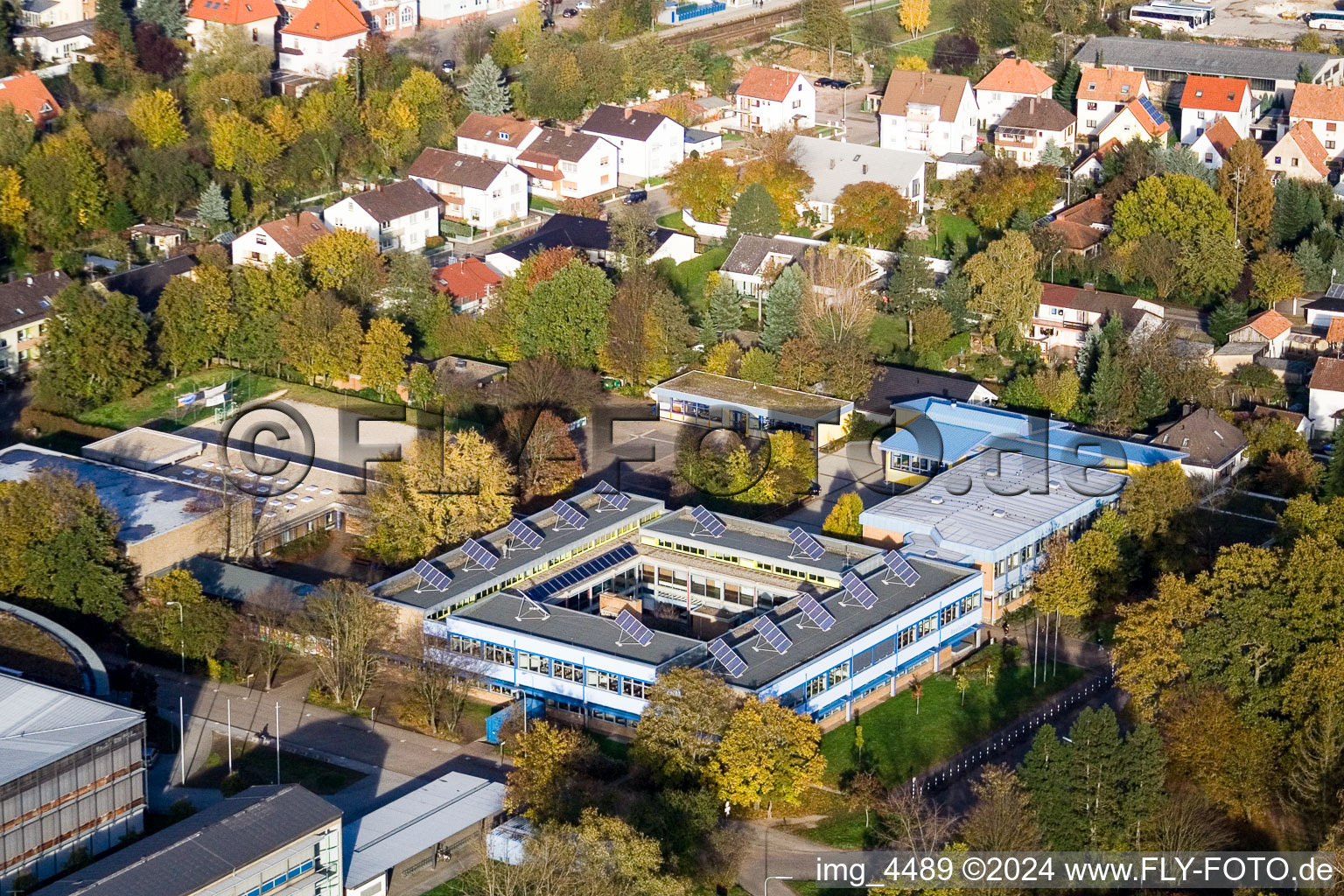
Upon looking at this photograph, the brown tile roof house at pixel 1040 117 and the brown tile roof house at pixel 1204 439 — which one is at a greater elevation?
the brown tile roof house at pixel 1040 117

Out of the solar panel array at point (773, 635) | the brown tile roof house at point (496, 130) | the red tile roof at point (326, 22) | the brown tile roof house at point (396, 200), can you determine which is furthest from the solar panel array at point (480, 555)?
the red tile roof at point (326, 22)

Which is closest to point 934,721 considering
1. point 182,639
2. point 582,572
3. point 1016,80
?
point 582,572

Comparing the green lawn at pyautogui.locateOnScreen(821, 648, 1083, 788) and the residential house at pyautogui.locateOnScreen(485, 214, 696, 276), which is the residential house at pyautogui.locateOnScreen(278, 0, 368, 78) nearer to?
the residential house at pyautogui.locateOnScreen(485, 214, 696, 276)

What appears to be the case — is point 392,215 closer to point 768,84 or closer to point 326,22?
point 326,22

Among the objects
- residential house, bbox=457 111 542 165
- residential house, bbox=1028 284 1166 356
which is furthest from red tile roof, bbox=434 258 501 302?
residential house, bbox=1028 284 1166 356

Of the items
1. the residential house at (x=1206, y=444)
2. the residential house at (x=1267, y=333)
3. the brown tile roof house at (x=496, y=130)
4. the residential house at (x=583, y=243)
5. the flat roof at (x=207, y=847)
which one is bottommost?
the flat roof at (x=207, y=847)

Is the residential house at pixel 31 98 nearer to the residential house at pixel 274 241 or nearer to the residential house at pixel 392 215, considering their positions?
the residential house at pixel 392 215

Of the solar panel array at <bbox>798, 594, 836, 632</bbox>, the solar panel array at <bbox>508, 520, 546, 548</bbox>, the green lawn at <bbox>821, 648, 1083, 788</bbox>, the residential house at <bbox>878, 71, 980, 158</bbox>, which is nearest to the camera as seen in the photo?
the green lawn at <bbox>821, 648, 1083, 788</bbox>
